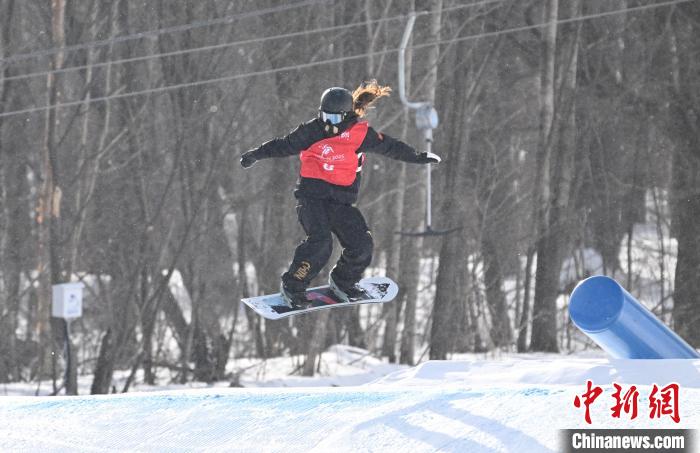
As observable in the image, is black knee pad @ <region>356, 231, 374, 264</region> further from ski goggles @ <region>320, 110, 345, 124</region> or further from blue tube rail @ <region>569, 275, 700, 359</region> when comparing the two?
blue tube rail @ <region>569, 275, 700, 359</region>

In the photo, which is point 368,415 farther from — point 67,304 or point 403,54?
point 67,304

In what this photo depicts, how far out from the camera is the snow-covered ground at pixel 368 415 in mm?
4633

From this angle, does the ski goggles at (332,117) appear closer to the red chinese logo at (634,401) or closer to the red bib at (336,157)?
the red bib at (336,157)

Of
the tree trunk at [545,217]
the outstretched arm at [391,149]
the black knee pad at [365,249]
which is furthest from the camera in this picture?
the tree trunk at [545,217]

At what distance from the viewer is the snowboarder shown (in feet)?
20.0

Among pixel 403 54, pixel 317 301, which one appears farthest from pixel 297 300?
pixel 403 54

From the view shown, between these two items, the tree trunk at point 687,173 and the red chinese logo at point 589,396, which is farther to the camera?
the tree trunk at point 687,173

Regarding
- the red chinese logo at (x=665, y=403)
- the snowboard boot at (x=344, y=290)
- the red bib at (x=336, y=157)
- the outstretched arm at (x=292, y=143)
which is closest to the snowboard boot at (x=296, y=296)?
the snowboard boot at (x=344, y=290)

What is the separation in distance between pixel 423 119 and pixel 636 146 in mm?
12425

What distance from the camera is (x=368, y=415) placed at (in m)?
5.07

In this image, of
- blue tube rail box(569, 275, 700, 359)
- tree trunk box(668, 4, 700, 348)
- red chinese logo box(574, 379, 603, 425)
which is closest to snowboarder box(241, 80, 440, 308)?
blue tube rail box(569, 275, 700, 359)

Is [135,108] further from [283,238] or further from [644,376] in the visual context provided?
[644,376]

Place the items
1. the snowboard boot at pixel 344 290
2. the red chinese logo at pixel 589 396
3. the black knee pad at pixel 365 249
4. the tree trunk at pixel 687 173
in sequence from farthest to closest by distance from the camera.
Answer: the tree trunk at pixel 687 173
the snowboard boot at pixel 344 290
the black knee pad at pixel 365 249
the red chinese logo at pixel 589 396

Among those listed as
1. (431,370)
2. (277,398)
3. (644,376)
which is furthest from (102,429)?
(644,376)
